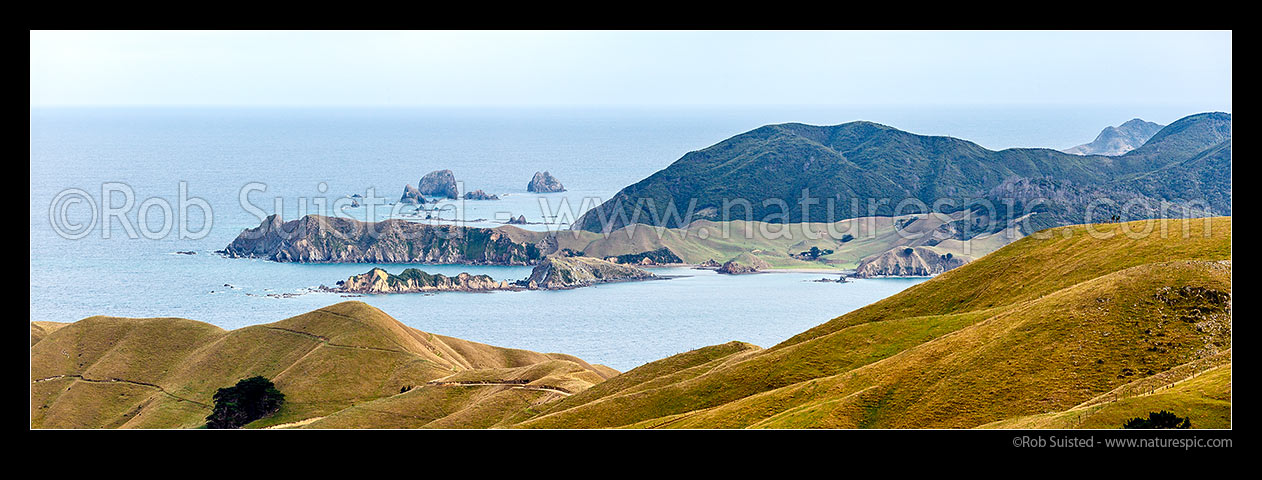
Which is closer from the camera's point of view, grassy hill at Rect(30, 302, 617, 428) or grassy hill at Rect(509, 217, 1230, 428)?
grassy hill at Rect(509, 217, 1230, 428)

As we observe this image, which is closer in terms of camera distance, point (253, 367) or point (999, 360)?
point (999, 360)

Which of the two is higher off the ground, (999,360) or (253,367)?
(999,360)

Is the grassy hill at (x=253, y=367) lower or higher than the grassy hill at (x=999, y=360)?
lower
